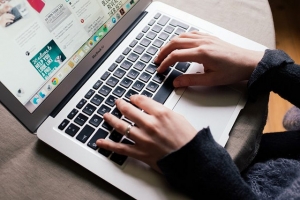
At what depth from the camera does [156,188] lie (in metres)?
0.47

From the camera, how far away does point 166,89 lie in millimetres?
569

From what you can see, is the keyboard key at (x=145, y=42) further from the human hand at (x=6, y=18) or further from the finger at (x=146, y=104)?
the human hand at (x=6, y=18)

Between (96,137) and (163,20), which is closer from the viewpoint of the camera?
(96,137)

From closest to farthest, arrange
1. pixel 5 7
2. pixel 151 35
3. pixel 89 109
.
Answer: pixel 5 7
pixel 89 109
pixel 151 35

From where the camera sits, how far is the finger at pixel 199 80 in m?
0.56

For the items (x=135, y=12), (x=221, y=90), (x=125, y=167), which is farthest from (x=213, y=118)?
(x=135, y=12)

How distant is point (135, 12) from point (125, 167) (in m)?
0.34

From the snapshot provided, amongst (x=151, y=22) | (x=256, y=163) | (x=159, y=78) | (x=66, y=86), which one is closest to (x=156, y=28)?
(x=151, y=22)

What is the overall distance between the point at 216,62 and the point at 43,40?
302 mm

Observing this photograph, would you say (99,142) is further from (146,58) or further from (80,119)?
(146,58)

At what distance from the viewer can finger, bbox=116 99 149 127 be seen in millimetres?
500

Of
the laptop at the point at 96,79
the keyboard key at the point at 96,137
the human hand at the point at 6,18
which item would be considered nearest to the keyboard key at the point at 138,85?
the laptop at the point at 96,79

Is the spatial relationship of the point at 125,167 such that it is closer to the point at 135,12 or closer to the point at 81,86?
the point at 81,86

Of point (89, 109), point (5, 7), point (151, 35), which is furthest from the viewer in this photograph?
point (151, 35)
